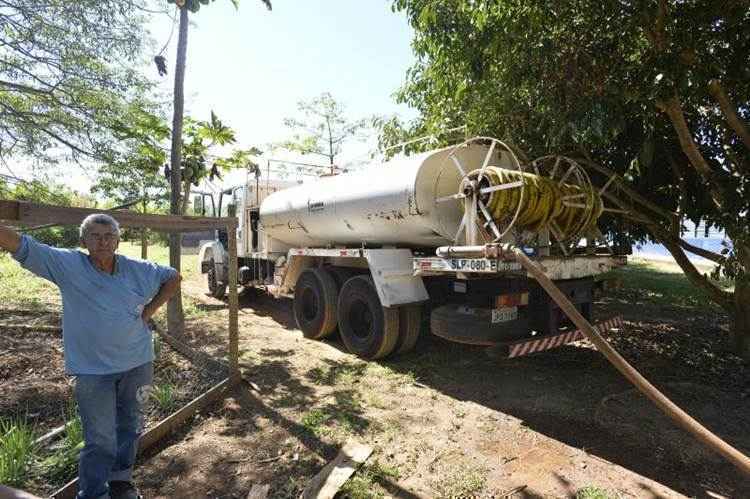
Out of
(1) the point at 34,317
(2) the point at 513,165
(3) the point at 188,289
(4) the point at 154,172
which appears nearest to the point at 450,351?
(2) the point at 513,165

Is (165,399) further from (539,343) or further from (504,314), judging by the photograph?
(539,343)

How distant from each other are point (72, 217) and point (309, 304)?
4522 mm

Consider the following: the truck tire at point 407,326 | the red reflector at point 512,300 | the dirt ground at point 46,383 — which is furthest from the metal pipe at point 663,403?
the dirt ground at point 46,383

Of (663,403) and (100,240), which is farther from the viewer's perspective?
(100,240)

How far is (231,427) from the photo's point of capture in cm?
420

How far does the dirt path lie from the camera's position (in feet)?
11.1

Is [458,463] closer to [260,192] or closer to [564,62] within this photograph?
[564,62]

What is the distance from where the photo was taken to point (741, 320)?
6465 millimetres

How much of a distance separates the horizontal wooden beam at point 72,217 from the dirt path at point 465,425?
5.63 feet

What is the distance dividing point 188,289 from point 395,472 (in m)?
10.8

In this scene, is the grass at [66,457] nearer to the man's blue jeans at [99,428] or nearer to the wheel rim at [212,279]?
the man's blue jeans at [99,428]

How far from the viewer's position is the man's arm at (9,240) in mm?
2420

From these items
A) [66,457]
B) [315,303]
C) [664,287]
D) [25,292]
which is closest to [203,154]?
[315,303]

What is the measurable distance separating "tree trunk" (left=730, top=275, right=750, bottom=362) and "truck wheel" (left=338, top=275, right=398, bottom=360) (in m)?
4.39
